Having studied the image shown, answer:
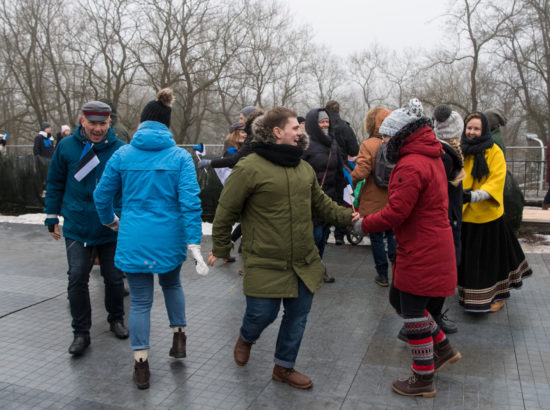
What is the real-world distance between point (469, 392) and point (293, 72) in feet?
105

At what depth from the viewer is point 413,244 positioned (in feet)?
10.7

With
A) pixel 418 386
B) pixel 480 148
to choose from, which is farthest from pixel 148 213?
pixel 480 148

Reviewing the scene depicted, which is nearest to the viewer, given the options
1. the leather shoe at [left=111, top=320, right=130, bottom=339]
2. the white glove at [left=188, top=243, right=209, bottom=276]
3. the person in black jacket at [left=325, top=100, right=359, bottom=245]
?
the white glove at [left=188, top=243, right=209, bottom=276]

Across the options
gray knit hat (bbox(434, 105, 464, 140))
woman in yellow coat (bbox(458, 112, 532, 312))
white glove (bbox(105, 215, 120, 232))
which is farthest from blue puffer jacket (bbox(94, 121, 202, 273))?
woman in yellow coat (bbox(458, 112, 532, 312))

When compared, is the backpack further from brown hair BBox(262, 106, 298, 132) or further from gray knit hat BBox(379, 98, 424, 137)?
brown hair BBox(262, 106, 298, 132)

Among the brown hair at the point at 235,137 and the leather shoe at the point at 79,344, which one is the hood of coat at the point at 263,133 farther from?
the brown hair at the point at 235,137

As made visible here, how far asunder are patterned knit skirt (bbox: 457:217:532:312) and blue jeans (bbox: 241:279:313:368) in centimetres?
186

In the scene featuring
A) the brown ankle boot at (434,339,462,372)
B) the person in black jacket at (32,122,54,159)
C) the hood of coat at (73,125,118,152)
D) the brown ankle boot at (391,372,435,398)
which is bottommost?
the brown ankle boot at (391,372,435,398)

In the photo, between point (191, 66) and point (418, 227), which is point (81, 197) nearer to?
point (418, 227)

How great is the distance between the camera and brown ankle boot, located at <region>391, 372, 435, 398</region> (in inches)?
130

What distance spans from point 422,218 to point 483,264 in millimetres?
1740

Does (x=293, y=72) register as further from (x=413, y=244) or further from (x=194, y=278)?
(x=413, y=244)

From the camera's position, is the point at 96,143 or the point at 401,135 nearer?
the point at 401,135

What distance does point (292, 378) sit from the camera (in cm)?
345
